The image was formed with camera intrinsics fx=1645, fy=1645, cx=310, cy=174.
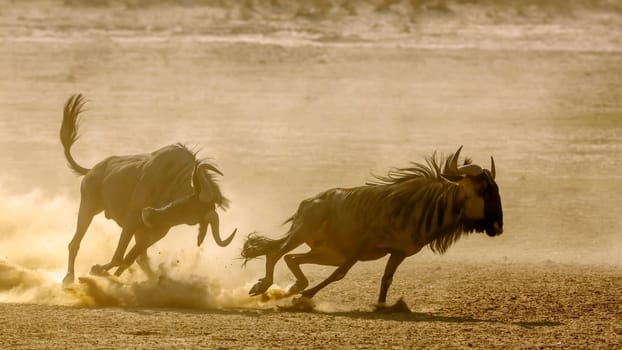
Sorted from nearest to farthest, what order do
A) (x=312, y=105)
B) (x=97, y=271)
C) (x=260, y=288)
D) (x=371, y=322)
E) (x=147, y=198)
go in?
(x=371, y=322) → (x=260, y=288) → (x=97, y=271) → (x=147, y=198) → (x=312, y=105)

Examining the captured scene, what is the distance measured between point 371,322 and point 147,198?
288 cm

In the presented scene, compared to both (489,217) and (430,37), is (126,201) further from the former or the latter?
(430,37)

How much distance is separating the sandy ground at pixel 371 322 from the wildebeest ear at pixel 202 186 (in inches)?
43.1

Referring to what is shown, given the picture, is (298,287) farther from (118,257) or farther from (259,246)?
(118,257)

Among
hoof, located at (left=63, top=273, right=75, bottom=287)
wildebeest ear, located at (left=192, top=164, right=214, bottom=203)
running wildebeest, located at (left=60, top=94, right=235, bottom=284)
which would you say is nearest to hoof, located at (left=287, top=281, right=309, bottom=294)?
running wildebeest, located at (left=60, top=94, right=235, bottom=284)

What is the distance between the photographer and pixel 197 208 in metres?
14.7

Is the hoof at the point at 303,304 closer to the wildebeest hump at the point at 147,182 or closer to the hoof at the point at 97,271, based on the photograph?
the wildebeest hump at the point at 147,182

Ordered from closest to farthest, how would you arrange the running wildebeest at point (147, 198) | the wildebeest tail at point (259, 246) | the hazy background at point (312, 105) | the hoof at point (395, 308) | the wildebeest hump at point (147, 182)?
the hoof at point (395, 308) < the running wildebeest at point (147, 198) < the wildebeest tail at point (259, 246) < the wildebeest hump at point (147, 182) < the hazy background at point (312, 105)

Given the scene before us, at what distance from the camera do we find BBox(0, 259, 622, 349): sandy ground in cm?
1216

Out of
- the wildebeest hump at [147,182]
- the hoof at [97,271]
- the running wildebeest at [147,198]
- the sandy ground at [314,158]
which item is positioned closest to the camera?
the sandy ground at [314,158]

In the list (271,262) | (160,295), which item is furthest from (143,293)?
(271,262)

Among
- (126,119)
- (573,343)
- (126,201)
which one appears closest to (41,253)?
(126,201)

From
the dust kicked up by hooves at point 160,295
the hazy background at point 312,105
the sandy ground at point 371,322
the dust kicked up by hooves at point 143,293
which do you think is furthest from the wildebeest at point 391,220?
the hazy background at point 312,105

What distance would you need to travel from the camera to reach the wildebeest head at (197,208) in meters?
14.6
